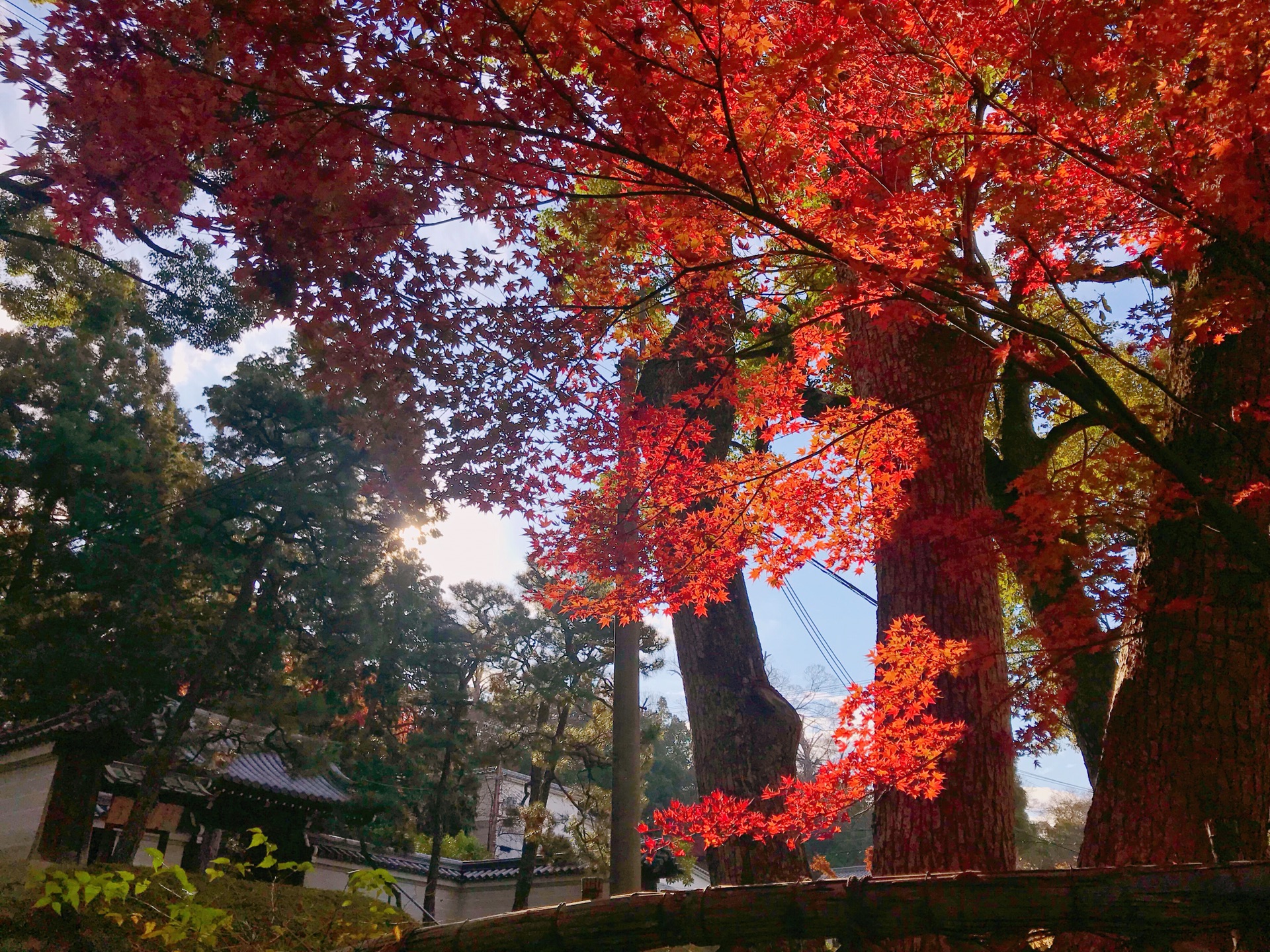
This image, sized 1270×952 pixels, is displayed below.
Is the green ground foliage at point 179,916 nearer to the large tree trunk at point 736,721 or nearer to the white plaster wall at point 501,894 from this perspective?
the large tree trunk at point 736,721

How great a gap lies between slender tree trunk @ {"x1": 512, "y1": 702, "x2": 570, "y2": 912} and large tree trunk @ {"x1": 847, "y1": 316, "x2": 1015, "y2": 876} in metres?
14.3

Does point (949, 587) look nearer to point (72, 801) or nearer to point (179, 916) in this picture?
point (179, 916)

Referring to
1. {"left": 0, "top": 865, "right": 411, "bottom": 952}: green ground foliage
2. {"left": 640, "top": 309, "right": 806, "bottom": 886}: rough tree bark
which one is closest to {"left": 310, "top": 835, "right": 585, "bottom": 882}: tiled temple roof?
{"left": 0, "top": 865, "right": 411, "bottom": 952}: green ground foliage

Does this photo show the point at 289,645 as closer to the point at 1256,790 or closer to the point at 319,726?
the point at 319,726

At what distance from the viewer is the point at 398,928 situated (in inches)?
84.2

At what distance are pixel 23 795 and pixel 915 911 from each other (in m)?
16.3

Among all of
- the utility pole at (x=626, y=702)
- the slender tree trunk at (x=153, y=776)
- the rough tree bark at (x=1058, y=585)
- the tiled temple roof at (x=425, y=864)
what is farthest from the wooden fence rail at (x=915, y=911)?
the tiled temple roof at (x=425, y=864)

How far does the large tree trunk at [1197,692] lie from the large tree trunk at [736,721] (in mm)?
2015

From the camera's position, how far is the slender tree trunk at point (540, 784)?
17719 mm

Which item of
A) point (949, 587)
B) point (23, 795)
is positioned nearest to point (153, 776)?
point (23, 795)

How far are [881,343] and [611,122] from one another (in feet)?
10.2

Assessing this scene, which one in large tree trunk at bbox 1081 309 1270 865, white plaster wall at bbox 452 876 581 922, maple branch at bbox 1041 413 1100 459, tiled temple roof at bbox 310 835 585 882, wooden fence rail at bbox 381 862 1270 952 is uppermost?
maple branch at bbox 1041 413 1100 459

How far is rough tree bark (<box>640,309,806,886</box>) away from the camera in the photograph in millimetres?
5023

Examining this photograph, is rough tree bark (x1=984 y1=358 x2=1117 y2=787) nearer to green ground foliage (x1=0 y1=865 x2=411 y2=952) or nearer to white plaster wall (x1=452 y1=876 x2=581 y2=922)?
green ground foliage (x1=0 y1=865 x2=411 y2=952)
